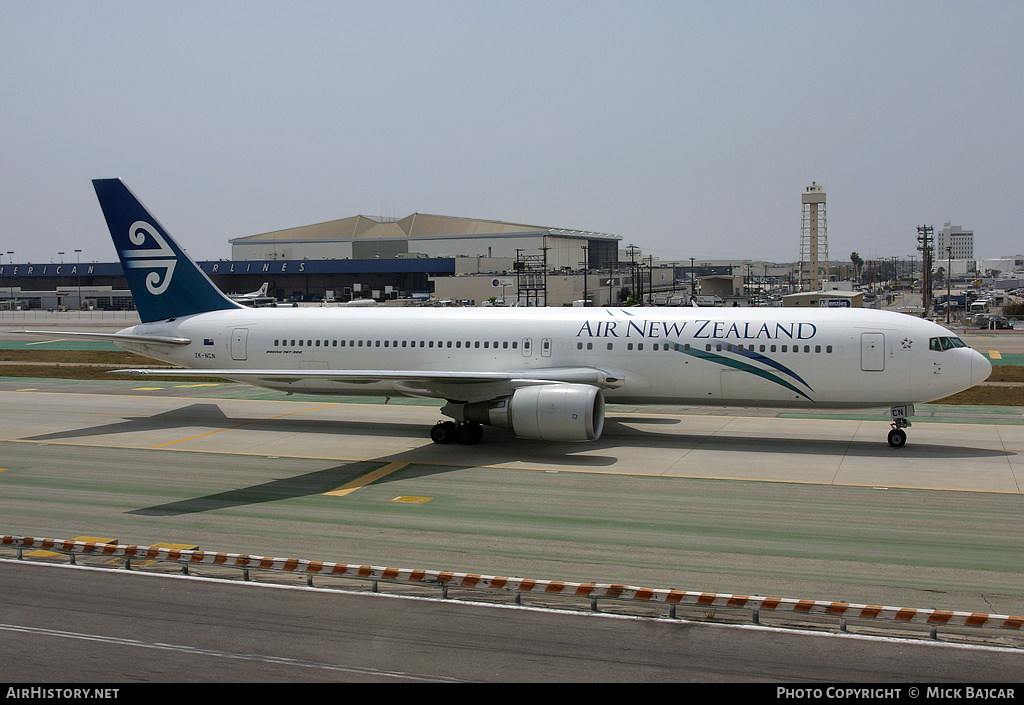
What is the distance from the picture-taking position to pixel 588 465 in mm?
23828

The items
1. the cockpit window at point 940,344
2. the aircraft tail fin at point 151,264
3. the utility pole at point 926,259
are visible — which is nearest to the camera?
the cockpit window at point 940,344

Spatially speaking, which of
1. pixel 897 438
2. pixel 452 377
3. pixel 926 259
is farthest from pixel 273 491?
pixel 926 259

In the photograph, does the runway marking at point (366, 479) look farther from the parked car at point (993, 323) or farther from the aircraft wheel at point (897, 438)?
the parked car at point (993, 323)

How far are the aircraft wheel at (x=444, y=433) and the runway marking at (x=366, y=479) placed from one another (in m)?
3.09

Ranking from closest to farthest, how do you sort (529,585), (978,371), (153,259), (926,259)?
(529,585) < (978,371) < (153,259) < (926,259)

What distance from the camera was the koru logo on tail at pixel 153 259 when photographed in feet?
109

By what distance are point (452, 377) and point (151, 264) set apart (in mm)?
15015

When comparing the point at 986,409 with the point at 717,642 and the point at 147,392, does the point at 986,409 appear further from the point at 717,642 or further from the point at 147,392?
the point at 147,392

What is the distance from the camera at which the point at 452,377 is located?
2595cm

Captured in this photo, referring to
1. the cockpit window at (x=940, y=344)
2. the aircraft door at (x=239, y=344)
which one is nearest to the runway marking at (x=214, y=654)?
the cockpit window at (x=940, y=344)

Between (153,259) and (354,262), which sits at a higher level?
(354,262)

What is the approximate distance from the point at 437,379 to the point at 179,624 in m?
14.3

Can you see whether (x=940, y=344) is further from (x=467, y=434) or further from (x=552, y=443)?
(x=467, y=434)

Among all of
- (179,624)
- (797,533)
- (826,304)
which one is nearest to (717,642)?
(797,533)
